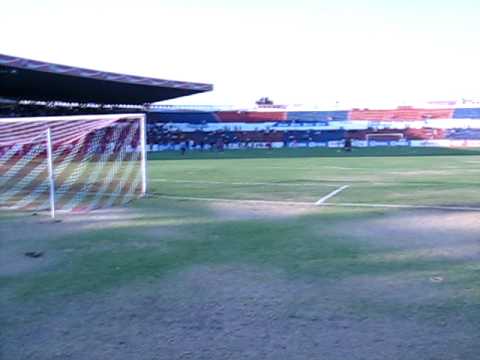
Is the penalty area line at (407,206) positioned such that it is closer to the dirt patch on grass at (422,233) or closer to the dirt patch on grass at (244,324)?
the dirt patch on grass at (422,233)

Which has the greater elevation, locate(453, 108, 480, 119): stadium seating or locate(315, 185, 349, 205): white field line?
locate(453, 108, 480, 119): stadium seating

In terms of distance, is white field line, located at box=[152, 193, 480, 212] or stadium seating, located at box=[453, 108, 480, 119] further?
stadium seating, located at box=[453, 108, 480, 119]

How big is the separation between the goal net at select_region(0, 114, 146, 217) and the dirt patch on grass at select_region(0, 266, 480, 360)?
600 centimetres

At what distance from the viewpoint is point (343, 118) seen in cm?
6681

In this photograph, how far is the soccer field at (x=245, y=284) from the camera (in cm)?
375

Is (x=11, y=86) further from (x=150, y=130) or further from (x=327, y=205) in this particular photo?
(x=327, y=205)

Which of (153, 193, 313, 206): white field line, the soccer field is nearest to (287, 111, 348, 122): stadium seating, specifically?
(153, 193, 313, 206): white field line

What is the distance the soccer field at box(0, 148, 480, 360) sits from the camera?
3746 mm

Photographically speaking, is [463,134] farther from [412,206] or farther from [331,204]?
[331,204]

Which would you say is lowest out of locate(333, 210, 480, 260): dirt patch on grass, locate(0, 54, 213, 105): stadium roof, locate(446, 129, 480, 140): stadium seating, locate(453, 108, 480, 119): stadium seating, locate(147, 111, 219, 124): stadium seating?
locate(446, 129, 480, 140): stadium seating

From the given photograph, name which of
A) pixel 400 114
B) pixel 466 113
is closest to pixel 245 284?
pixel 466 113

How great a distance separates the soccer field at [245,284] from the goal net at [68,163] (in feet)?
7.69

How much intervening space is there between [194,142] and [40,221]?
5048 centimetres

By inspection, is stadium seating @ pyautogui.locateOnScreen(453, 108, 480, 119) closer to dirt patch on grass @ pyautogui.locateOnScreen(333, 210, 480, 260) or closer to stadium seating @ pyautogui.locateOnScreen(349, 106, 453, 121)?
stadium seating @ pyautogui.locateOnScreen(349, 106, 453, 121)
